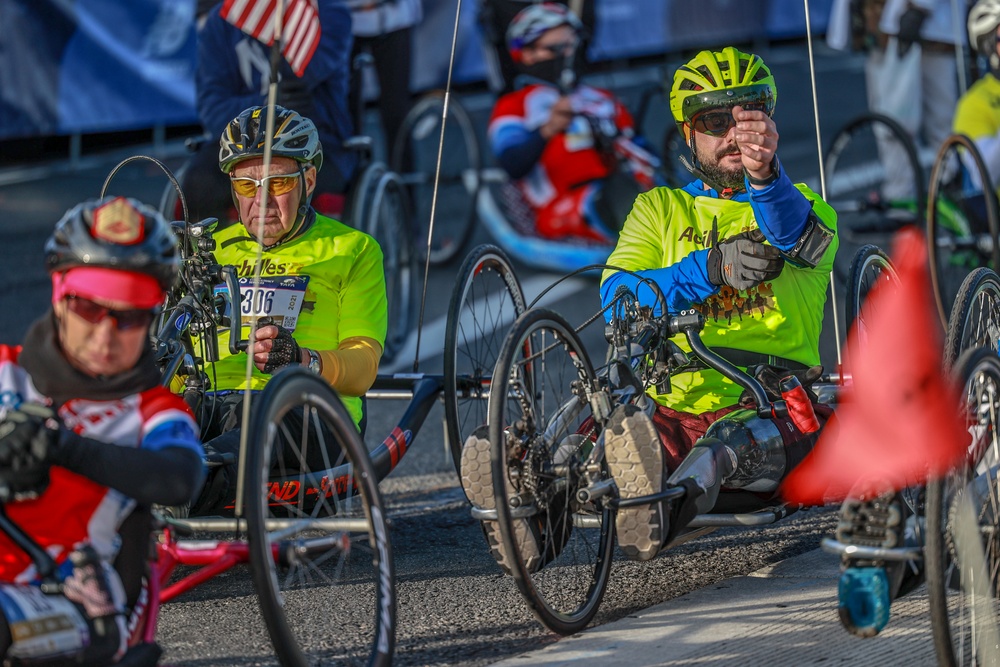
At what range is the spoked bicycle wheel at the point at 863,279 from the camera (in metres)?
5.51

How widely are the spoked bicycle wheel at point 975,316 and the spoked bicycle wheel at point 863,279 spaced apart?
41 cm

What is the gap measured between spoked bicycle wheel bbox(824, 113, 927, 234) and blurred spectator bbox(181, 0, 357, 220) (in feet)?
11.2

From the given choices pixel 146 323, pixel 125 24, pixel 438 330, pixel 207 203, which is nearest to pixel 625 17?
pixel 125 24

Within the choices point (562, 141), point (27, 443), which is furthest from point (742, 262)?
point (562, 141)

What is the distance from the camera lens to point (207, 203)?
7.70 metres

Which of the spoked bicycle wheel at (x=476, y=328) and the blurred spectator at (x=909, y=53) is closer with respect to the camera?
the spoked bicycle wheel at (x=476, y=328)

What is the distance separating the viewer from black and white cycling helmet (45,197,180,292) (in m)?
3.64

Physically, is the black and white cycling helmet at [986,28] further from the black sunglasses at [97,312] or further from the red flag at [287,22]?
the black sunglasses at [97,312]

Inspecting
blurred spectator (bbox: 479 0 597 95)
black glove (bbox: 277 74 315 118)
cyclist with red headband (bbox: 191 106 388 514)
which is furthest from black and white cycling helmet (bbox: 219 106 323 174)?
blurred spectator (bbox: 479 0 597 95)

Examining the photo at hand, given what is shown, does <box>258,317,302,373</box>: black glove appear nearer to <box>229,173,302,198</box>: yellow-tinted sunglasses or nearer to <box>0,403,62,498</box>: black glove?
<box>229,173,302,198</box>: yellow-tinted sunglasses

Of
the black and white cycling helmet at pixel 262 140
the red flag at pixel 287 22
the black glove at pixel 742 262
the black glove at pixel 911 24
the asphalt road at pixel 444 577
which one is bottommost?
the asphalt road at pixel 444 577

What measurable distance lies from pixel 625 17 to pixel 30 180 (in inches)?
246

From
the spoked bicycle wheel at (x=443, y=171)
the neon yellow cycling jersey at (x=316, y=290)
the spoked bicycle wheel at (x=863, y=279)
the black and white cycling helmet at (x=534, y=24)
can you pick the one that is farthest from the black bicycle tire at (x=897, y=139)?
the neon yellow cycling jersey at (x=316, y=290)

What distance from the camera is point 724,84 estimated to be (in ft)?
17.6
